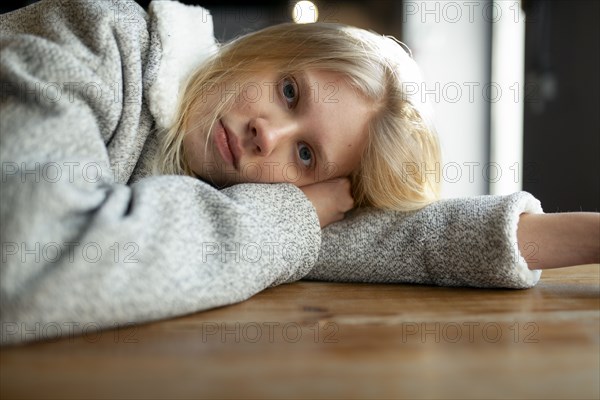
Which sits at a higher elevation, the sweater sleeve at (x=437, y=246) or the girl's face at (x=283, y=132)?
the girl's face at (x=283, y=132)

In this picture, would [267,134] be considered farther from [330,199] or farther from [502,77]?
[502,77]

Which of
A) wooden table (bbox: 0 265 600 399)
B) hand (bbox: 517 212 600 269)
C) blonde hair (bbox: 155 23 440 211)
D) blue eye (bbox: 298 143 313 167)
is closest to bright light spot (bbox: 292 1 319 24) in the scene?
blonde hair (bbox: 155 23 440 211)

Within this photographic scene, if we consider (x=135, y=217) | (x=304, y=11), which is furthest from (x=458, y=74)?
(x=135, y=217)

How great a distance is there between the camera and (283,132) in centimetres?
85

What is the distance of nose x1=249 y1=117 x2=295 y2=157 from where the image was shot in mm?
832

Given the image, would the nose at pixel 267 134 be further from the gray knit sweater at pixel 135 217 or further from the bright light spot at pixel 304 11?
the bright light spot at pixel 304 11

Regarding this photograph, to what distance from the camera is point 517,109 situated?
2.18 meters

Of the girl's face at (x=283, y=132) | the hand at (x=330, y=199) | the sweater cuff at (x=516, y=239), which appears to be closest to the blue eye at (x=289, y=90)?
the girl's face at (x=283, y=132)

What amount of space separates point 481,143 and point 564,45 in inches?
31.2

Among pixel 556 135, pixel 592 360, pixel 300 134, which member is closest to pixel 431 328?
pixel 592 360

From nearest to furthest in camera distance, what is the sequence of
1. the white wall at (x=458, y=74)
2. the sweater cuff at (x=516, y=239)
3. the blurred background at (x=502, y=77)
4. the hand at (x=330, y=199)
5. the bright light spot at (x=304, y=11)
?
the sweater cuff at (x=516, y=239) → the hand at (x=330, y=199) → the blurred background at (x=502, y=77) → the bright light spot at (x=304, y=11) → the white wall at (x=458, y=74)

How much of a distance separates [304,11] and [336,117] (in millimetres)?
1663

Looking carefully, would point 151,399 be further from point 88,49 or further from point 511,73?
point 511,73

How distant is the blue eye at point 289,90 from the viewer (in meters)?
0.87
